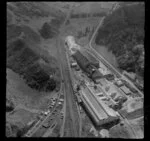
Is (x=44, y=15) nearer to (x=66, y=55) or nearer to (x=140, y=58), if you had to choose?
(x=66, y=55)

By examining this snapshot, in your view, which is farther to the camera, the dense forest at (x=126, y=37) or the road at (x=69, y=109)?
the dense forest at (x=126, y=37)

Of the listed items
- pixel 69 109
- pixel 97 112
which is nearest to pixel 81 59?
pixel 69 109

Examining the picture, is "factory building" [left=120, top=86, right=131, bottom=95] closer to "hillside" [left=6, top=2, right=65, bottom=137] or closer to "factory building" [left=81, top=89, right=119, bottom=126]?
"factory building" [left=81, top=89, right=119, bottom=126]

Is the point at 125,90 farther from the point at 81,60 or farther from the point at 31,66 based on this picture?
the point at 31,66

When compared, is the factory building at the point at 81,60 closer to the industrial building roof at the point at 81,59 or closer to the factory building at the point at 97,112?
the industrial building roof at the point at 81,59

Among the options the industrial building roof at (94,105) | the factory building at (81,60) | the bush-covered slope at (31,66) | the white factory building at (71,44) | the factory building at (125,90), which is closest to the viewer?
the industrial building roof at (94,105)

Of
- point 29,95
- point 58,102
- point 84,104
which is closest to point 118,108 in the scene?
point 84,104

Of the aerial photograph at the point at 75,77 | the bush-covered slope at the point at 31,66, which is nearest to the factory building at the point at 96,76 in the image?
the aerial photograph at the point at 75,77
